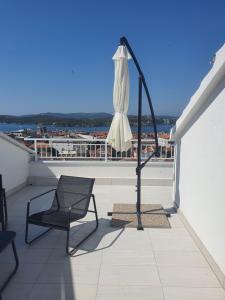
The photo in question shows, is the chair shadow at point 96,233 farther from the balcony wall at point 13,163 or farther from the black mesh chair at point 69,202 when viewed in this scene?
the balcony wall at point 13,163

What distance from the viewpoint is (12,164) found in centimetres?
620

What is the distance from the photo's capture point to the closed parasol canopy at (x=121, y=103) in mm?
4104

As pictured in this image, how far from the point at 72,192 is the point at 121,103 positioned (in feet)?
5.08

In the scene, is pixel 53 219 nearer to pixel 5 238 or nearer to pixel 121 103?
pixel 5 238

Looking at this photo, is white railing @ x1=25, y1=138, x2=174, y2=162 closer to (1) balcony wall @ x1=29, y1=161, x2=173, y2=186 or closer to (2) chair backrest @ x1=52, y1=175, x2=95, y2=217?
(1) balcony wall @ x1=29, y1=161, x2=173, y2=186

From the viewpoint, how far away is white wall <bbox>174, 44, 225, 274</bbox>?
274 cm

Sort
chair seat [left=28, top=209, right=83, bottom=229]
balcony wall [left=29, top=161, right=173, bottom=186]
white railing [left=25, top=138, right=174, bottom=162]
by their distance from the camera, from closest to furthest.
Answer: chair seat [left=28, top=209, right=83, bottom=229] → balcony wall [left=29, top=161, right=173, bottom=186] → white railing [left=25, top=138, right=174, bottom=162]

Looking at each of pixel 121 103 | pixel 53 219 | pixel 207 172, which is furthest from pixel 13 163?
pixel 207 172

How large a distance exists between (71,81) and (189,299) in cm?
1711

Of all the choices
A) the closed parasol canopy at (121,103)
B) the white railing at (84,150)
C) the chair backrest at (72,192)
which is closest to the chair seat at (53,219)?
the chair backrest at (72,192)

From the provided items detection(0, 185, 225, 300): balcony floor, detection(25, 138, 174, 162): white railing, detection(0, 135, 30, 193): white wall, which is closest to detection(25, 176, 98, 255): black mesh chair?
detection(0, 185, 225, 300): balcony floor

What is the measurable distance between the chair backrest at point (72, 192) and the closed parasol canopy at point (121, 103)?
84 centimetres

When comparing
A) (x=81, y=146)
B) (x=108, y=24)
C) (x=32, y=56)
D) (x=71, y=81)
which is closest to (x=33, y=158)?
(x=81, y=146)

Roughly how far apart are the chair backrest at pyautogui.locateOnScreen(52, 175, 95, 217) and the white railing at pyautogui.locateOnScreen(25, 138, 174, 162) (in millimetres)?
3075
